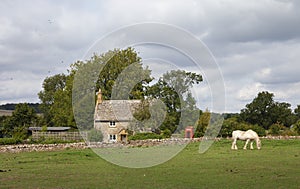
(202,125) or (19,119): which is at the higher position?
(19,119)

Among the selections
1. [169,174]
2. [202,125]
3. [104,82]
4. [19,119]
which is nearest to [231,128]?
[202,125]

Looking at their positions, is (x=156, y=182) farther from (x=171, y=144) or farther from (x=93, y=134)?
(x=93, y=134)

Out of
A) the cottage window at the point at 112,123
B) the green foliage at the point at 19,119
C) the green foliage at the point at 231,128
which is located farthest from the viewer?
the green foliage at the point at 19,119

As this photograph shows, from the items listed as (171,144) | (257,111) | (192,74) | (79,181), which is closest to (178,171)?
(79,181)

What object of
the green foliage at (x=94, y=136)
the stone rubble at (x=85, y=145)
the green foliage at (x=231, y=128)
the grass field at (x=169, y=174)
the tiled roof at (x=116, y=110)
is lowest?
the grass field at (x=169, y=174)

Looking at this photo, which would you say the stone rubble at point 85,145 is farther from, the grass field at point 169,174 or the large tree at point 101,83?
the grass field at point 169,174

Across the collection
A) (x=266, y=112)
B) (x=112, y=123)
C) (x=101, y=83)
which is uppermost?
(x=101, y=83)

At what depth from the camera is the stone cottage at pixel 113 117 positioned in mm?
42750

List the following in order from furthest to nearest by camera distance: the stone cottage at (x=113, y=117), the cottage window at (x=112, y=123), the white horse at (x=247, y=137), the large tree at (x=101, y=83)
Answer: the cottage window at (x=112, y=123) < the stone cottage at (x=113, y=117) < the large tree at (x=101, y=83) < the white horse at (x=247, y=137)

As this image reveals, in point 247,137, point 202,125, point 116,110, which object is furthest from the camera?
point 116,110

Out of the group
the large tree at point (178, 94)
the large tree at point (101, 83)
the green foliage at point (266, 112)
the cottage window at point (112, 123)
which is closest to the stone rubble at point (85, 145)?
the large tree at point (178, 94)

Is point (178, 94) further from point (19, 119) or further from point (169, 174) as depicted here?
point (19, 119)

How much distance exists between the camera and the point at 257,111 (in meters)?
67.0

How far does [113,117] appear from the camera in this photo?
50.3 metres
